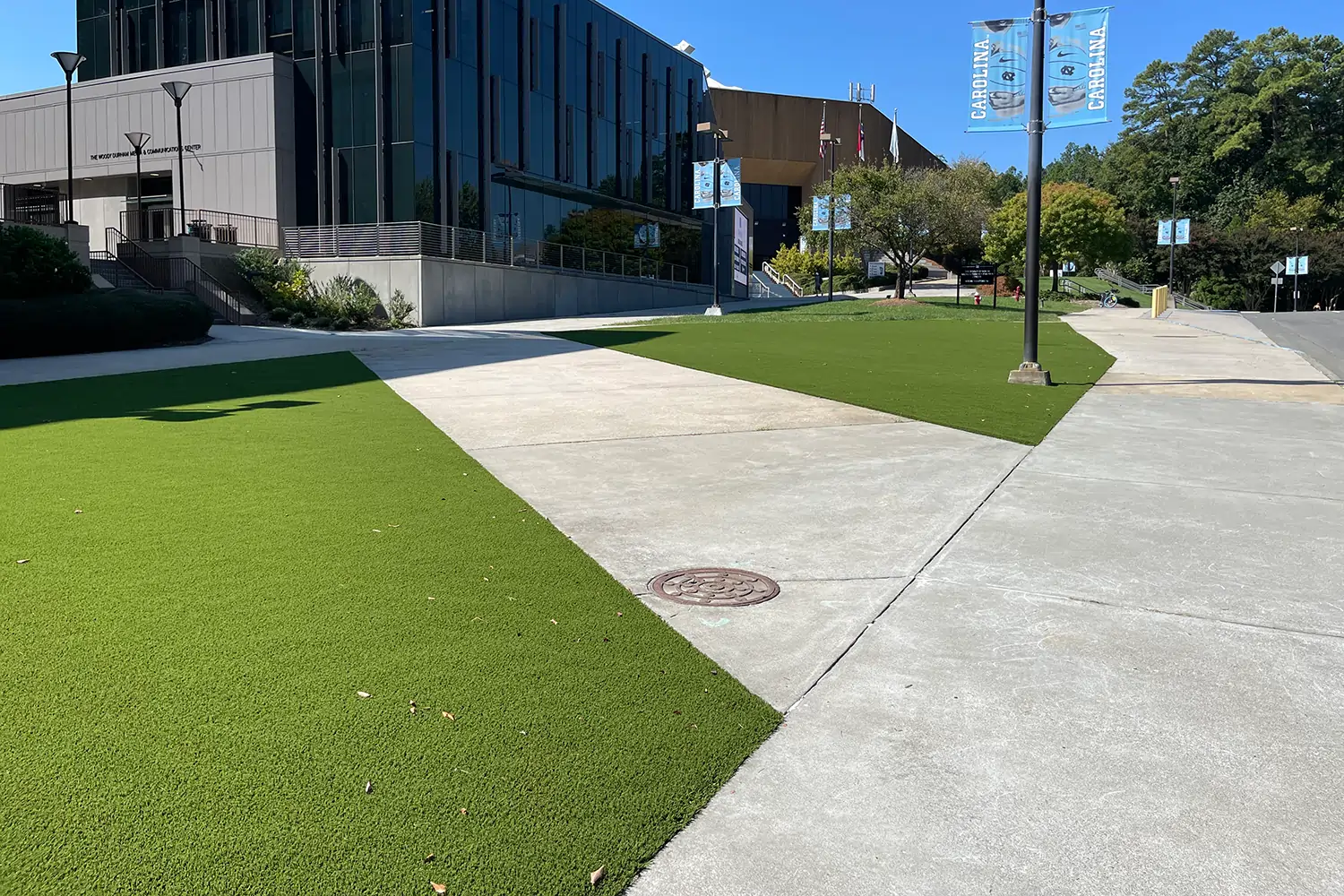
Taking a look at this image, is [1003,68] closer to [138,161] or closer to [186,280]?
[186,280]

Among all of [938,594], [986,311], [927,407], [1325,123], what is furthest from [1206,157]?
[938,594]

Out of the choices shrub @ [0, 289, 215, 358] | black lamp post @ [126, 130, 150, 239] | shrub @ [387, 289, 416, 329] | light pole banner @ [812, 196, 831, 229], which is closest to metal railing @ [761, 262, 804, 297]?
light pole banner @ [812, 196, 831, 229]

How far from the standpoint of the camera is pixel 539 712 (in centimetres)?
362

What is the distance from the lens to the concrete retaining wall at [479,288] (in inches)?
1335

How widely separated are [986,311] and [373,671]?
139 ft

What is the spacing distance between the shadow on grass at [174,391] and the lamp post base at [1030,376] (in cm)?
915

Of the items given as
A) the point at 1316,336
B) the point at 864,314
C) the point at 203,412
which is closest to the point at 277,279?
the point at 864,314

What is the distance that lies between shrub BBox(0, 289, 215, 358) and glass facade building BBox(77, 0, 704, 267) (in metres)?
15.8

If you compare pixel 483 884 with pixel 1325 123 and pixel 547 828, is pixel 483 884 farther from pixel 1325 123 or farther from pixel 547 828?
pixel 1325 123

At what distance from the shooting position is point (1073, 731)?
11.7 ft

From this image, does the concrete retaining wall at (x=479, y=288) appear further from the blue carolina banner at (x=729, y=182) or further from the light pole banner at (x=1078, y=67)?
the light pole banner at (x=1078, y=67)

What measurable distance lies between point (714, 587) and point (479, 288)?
3293 centimetres

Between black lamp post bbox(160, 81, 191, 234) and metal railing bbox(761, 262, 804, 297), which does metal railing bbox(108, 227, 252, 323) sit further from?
metal railing bbox(761, 262, 804, 297)

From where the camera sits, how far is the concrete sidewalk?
9.04 feet
